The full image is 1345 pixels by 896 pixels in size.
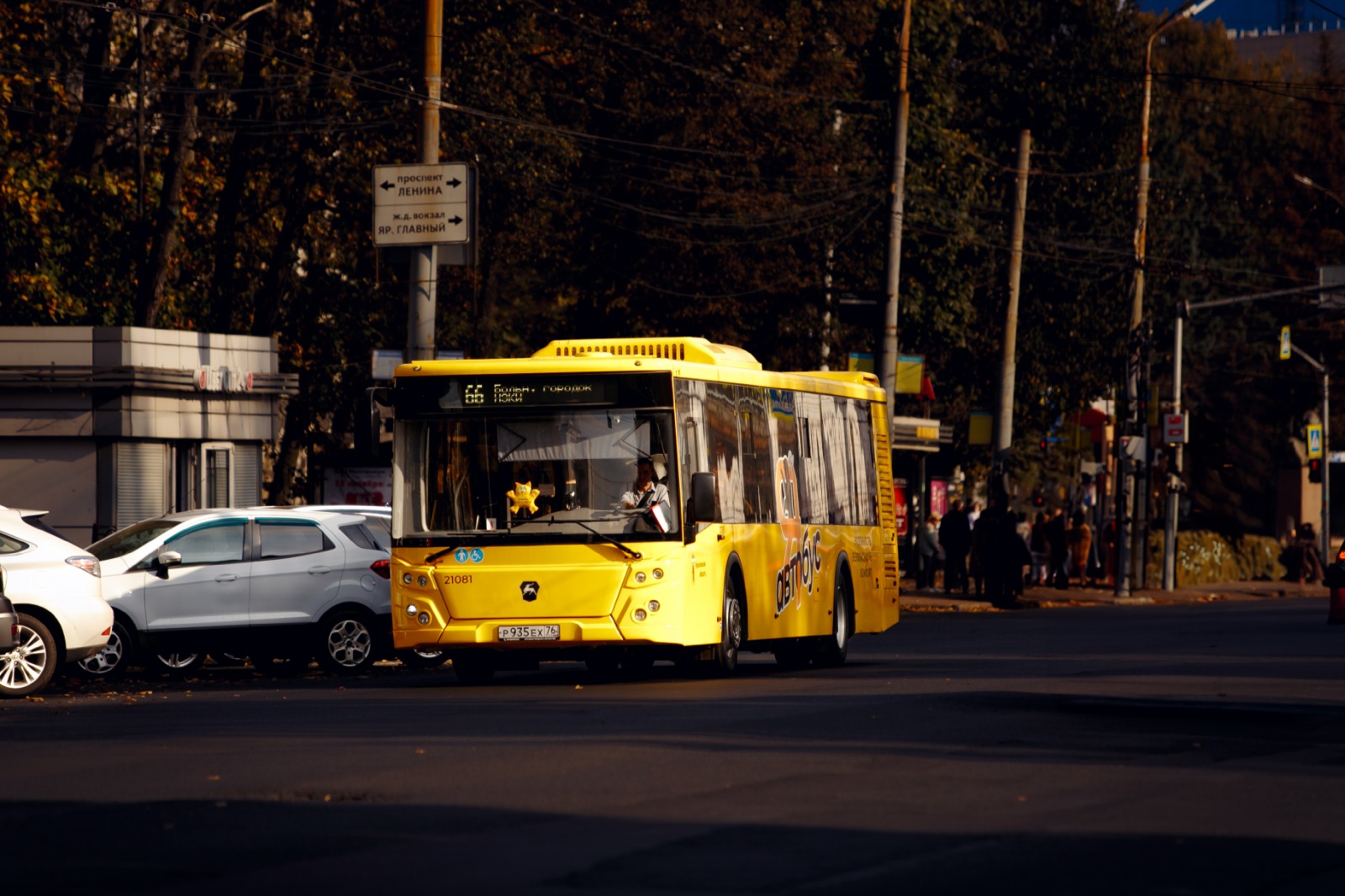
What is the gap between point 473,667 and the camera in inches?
760

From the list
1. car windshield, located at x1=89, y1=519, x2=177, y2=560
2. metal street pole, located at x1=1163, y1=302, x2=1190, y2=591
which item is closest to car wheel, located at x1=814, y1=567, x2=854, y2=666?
car windshield, located at x1=89, y1=519, x2=177, y2=560

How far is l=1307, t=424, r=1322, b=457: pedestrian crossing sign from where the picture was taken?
210 ft

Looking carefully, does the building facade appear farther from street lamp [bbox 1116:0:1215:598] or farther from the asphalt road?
street lamp [bbox 1116:0:1215:598]

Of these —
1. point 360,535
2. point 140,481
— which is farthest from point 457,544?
point 140,481

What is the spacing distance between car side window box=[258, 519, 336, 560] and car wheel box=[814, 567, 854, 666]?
5.05m

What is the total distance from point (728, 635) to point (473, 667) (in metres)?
2.32

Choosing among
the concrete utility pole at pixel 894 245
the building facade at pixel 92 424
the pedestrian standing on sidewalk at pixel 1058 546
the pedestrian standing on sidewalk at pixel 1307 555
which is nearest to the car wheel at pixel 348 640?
the building facade at pixel 92 424

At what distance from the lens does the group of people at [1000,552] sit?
126 feet

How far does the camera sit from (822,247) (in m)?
45.0

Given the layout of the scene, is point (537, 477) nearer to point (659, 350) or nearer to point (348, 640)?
point (659, 350)

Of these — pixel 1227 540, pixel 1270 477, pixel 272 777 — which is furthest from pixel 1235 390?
pixel 272 777

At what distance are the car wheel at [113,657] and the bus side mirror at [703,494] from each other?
664 centimetres

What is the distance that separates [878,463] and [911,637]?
13.6 feet

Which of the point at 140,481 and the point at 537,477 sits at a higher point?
the point at 537,477
